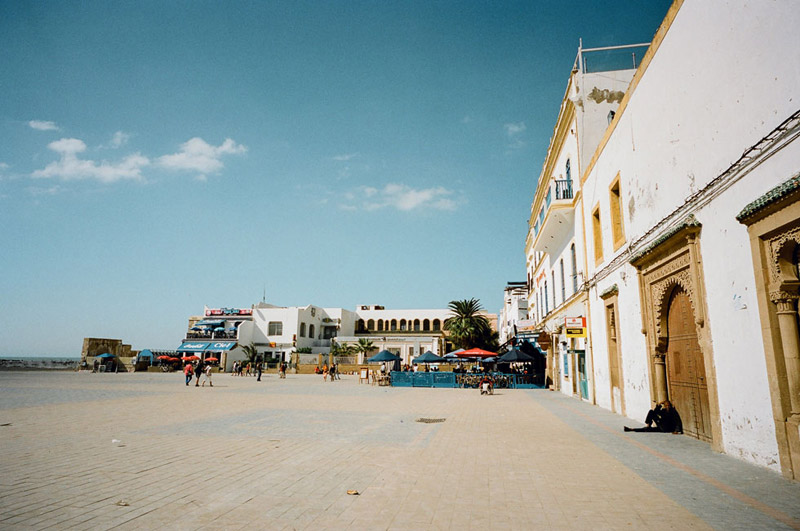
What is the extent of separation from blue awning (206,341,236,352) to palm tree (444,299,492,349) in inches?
1092

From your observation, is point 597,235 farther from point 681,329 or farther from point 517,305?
point 517,305

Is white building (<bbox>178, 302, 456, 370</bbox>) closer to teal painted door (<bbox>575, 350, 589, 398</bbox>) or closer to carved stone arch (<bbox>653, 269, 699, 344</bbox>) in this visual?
teal painted door (<bbox>575, 350, 589, 398</bbox>)

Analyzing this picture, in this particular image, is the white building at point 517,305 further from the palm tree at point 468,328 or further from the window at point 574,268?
the window at point 574,268

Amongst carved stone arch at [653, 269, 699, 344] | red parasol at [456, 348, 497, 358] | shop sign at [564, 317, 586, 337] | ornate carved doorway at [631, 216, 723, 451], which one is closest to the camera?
ornate carved doorway at [631, 216, 723, 451]

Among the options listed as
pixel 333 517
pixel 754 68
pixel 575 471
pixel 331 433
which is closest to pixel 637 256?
pixel 754 68

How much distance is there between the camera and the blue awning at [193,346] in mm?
59125

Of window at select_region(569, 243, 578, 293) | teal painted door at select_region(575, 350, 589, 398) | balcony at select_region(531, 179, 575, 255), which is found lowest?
teal painted door at select_region(575, 350, 589, 398)

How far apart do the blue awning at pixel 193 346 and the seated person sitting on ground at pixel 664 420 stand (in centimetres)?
5724

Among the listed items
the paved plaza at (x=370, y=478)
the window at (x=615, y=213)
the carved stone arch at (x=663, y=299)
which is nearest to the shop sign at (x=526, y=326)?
the window at (x=615, y=213)

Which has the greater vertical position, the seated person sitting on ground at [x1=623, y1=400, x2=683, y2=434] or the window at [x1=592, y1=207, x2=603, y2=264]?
the window at [x1=592, y1=207, x2=603, y2=264]

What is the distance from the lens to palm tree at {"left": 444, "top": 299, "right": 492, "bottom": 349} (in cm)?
5197

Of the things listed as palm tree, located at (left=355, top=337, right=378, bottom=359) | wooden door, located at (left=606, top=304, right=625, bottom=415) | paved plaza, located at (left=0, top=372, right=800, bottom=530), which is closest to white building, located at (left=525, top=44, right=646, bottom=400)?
wooden door, located at (left=606, top=304, right=625, bottom=415)

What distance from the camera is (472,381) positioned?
93.6ft

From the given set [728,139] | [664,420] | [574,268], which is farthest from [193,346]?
[728,139]
